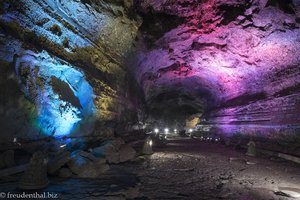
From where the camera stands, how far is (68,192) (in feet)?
15.0

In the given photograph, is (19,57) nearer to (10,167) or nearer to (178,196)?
(10,167)

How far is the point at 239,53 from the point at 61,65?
34.1 ft

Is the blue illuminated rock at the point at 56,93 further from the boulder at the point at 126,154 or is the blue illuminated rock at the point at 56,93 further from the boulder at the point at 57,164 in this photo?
the boulder at the point at 57,164

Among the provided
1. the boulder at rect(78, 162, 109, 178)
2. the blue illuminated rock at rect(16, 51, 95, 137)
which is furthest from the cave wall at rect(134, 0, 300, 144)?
the boulder at rect(78, 162, 109, 178)

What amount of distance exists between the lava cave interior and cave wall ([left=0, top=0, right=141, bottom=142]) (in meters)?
0.04

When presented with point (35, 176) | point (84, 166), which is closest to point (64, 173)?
point (84, 166)

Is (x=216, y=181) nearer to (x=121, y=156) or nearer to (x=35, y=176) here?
(x=121, y=156)

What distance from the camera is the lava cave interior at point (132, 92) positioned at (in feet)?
18.8

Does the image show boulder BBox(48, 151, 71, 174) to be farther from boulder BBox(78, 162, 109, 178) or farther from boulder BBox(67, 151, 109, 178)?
boulder BBox(78, 162, 109, 178)

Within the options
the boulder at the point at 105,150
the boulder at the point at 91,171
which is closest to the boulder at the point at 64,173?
the boulder at the point at 91,171

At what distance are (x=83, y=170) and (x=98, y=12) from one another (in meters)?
7.03

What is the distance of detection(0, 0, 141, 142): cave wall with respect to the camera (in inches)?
279

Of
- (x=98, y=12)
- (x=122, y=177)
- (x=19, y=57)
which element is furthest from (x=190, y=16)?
(x=122, y=177)

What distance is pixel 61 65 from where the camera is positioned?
28.9 feet
